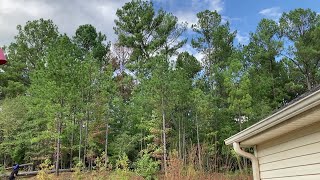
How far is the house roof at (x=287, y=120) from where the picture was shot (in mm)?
2572

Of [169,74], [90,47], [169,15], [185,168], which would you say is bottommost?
[185,168]

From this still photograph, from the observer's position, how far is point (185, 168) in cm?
868

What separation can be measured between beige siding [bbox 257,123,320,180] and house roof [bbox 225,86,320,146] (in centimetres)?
9

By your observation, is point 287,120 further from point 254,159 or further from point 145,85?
point 145,85

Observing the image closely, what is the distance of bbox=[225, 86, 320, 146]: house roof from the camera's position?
257cm

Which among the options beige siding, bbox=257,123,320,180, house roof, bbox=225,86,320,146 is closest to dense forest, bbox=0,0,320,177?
beige siding, bbox=257,123,320,180

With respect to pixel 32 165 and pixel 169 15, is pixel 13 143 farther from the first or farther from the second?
pixel 169 15

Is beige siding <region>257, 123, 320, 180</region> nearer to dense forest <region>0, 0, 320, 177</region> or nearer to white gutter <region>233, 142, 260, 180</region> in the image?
white gutter <region>233, 142, 260, 180</region>

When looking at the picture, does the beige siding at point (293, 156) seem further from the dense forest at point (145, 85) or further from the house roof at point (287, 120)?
the dense forest at point (145, 85)

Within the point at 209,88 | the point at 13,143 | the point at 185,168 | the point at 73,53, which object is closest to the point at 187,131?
the point at 209,88

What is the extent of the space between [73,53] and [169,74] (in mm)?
4769

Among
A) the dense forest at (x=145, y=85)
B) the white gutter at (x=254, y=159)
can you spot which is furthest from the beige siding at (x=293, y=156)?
the dense forest at (x=145, y=85)

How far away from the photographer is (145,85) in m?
18.0

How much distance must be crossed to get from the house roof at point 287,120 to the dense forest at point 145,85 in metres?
9.46
